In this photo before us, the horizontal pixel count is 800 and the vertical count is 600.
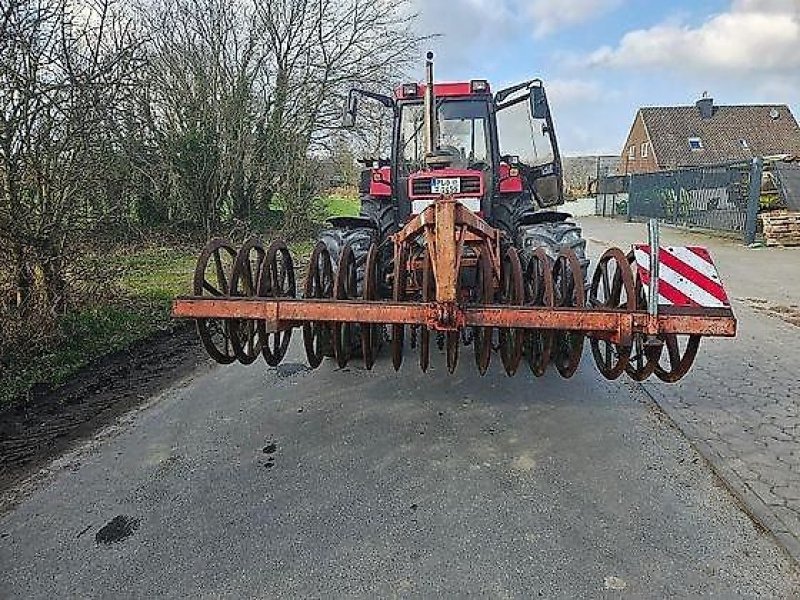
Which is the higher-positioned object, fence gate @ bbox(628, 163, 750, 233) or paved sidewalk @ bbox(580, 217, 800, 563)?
fence gate @ bbox(628, 163, 750, 233)

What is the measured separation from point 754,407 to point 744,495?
159 cm

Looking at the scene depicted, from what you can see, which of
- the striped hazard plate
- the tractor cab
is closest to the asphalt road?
the striped hazard plate

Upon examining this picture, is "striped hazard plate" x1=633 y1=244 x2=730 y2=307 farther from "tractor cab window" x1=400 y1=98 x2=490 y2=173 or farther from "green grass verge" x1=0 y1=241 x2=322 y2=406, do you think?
"green grass verge" x1=0 y1=241 x2=322 y2=406

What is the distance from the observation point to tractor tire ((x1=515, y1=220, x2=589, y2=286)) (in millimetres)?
5270

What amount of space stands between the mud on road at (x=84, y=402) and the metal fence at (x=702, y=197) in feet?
40.3

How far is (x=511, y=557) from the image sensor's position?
304cm

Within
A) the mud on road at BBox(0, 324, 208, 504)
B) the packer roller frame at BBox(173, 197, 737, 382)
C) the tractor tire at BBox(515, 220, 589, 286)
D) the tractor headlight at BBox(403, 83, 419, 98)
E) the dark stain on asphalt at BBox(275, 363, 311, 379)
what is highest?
the tractor headlight at BBox(403, 83, 419, 98)

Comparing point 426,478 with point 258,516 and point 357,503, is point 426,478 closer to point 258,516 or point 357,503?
point 357,503

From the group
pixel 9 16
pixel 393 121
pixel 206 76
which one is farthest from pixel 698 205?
pixel 9 16

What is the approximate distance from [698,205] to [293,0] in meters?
12.4

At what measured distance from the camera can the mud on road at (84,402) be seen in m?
4.16

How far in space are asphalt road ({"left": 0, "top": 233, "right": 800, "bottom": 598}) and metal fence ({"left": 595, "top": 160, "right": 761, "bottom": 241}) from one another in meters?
12.6

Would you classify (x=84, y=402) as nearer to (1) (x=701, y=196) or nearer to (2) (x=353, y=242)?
(2) (x=353, y=242)

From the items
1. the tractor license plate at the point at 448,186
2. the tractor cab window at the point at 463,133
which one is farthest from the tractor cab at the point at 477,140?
the tractor license plate at the point at 448,186
